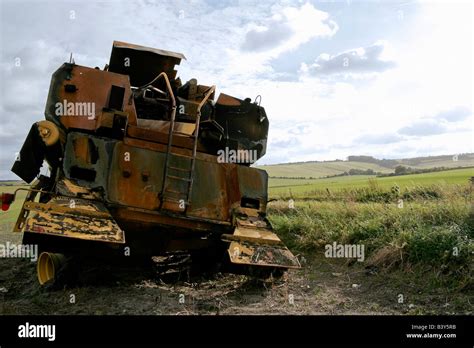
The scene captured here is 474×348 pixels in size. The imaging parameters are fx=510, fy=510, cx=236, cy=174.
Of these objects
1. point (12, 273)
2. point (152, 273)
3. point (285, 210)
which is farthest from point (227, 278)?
point (285, 210)

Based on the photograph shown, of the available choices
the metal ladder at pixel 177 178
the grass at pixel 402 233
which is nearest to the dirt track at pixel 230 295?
the grass at pixel 402 233

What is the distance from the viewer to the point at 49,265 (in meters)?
6.79

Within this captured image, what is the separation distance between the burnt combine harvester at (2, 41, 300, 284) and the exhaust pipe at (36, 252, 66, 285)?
0.05 ft

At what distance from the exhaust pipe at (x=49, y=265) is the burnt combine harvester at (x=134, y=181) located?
1 centimetres

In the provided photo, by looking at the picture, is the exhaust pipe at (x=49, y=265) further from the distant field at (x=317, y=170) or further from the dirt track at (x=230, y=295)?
the distant field at (x=317, y=170)

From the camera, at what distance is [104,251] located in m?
6.02

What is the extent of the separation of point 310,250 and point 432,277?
3.17 m

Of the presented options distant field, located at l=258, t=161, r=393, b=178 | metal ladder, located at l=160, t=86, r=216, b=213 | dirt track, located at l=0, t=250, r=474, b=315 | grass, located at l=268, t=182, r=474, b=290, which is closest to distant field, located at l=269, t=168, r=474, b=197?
grass, located at l=268, t=182, r=474, b=290

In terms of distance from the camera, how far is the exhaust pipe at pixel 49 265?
632 centimetres

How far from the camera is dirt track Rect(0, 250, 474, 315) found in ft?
18.3

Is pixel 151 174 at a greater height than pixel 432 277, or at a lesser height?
greater

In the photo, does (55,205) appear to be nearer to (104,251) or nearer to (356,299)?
(104,251)
